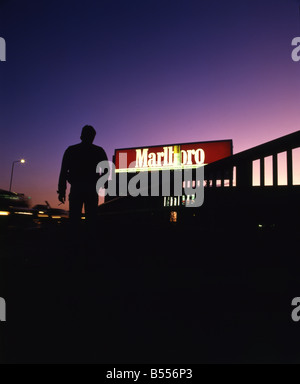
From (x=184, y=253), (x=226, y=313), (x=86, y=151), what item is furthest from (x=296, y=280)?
(x=86, y=151)

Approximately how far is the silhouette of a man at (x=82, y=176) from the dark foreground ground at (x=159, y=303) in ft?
1.56

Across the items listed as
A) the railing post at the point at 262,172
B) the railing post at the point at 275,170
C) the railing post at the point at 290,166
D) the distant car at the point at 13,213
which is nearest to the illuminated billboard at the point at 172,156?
the distant car at the point at 13,213

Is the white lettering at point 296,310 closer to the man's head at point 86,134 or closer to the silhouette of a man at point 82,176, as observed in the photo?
the silhouette of a man at point 82,176

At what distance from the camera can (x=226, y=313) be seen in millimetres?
1906

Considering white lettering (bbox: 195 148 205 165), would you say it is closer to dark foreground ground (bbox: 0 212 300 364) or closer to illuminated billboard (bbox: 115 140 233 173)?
illuminated billboard (bbox: 115 140 233 173)

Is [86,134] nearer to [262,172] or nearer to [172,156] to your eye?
[262,172]

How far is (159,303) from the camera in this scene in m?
2.12

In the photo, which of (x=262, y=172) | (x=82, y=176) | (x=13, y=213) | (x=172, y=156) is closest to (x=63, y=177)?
(x=82, y=176)

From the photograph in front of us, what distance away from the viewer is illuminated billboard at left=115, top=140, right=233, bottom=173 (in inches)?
571

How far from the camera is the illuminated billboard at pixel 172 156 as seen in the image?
14516mm

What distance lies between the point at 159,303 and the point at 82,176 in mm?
2340

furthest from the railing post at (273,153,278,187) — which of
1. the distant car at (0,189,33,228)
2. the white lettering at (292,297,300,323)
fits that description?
the distant car at (0,189,33,228)
